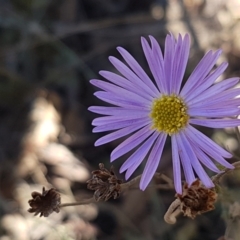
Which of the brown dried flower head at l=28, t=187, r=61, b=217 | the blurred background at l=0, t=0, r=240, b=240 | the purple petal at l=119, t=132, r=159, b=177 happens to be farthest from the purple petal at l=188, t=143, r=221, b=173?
the blurred background at l=0, t=0, r=240, b=240

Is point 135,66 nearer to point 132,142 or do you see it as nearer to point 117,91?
point 117,91

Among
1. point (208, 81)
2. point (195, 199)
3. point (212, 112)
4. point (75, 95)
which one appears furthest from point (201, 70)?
point (75, 95)

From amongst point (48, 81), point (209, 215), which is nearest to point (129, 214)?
point (209, 215)

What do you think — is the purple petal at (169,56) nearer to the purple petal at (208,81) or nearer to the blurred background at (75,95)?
the purple petal at (208,81)

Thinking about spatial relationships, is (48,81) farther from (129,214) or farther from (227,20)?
(227,20)

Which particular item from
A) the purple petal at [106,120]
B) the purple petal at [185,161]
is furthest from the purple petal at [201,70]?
the purple petal at [106,120]

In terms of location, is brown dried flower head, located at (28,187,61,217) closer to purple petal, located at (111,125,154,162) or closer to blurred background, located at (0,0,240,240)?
purple petal, located at (111,125,154,162)
